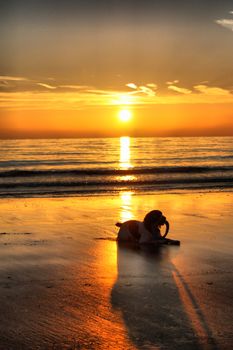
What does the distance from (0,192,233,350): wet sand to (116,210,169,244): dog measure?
352 mm

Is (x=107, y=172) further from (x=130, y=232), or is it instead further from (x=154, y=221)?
(x=154, y=221)

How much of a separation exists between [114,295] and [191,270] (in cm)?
190

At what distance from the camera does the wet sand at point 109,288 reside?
17.9 ft

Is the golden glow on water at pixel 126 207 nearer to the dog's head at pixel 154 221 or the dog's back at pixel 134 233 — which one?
the dog's back at pixel 134 233

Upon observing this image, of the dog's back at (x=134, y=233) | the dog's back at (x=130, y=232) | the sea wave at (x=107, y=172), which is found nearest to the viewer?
the dog's back at (x=134, y=233)

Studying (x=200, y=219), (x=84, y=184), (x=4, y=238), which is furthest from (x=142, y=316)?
(x=84, y=184)

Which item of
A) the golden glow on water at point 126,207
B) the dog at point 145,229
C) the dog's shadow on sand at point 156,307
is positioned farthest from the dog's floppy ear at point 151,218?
the golden glow on water at point 126,207

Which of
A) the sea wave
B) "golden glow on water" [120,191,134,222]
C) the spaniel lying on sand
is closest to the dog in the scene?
the spaniel lying on sand

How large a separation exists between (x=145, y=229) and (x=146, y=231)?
0.15ft

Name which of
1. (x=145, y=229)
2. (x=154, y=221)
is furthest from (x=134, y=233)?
(x=154, y=221)

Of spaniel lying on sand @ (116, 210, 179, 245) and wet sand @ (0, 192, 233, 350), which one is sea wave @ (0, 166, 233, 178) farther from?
spaniel lying on sand @ (116, 210, 179, 245)

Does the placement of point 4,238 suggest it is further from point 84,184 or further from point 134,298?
point 84,184

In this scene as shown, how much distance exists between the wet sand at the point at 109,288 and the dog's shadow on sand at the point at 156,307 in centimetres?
1

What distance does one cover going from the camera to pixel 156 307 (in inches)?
252
